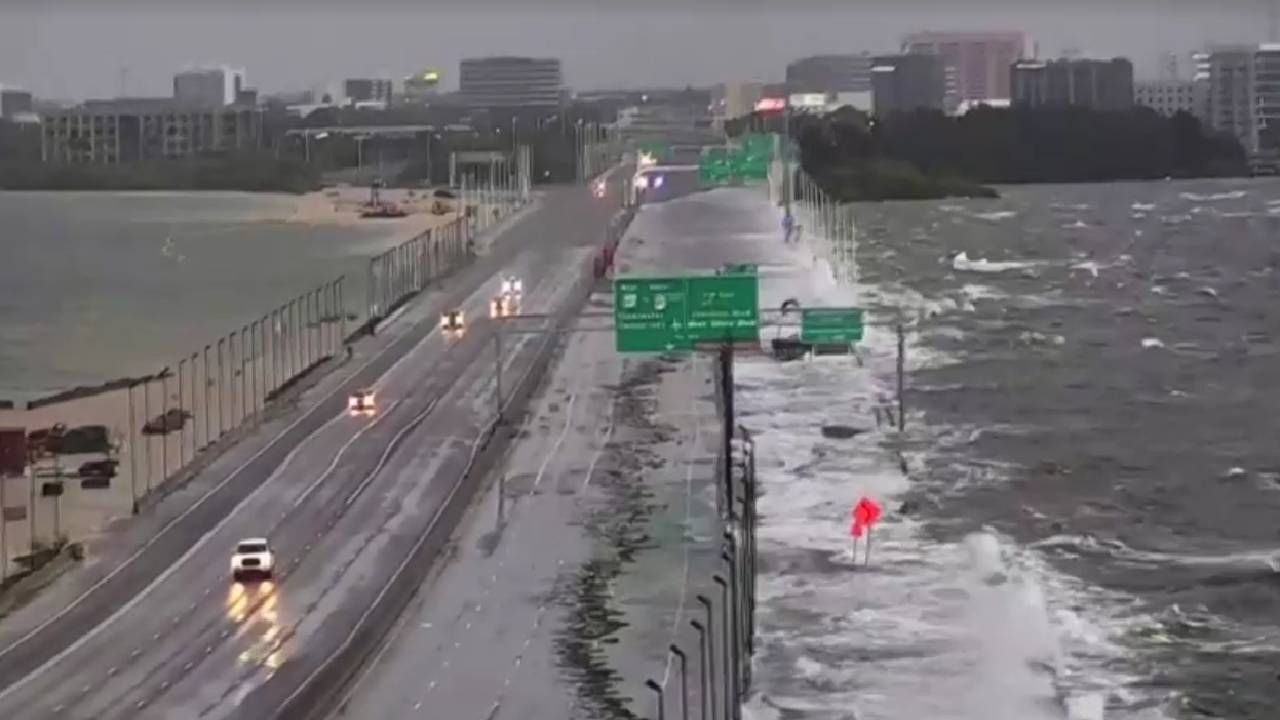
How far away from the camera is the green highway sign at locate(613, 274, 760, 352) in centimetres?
1255

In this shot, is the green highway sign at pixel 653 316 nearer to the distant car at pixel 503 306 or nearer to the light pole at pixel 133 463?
the light pole at pixel 133 463

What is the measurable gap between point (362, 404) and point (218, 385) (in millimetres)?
3715

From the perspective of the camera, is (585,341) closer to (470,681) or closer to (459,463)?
(459,463)

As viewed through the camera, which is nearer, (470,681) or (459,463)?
(470,681)

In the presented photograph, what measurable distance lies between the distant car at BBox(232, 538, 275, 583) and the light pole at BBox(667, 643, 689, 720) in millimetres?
2365

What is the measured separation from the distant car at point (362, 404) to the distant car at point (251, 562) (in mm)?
5608

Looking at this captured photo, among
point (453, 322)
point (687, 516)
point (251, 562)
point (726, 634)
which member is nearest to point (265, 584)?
point (251, 562)

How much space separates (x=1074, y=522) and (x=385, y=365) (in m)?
8.02

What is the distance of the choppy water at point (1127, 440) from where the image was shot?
10047 mm

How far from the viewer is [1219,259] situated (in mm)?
40969

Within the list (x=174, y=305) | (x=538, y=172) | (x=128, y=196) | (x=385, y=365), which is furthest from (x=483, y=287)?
(x=128, y=196)

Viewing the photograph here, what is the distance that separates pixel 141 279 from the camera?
118 ft

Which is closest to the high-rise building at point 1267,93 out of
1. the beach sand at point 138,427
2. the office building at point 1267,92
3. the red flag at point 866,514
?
the office building at point 1267,92

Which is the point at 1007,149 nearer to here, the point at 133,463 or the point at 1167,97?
the point at 1167,97
